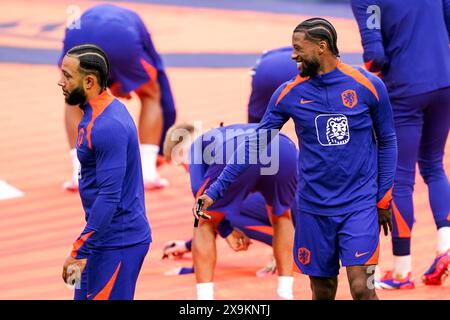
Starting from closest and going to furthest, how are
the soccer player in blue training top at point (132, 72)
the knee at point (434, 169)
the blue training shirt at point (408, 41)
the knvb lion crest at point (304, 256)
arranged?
1. the knvb lion crest at point (304, 256)
2. the blue training shirt at point (408, 41)
3. the knee at point (434, 169)
4. the soccer player in blue training top at point (132, 72)

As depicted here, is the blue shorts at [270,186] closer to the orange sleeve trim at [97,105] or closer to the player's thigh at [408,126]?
the player's thigh at [408,126]

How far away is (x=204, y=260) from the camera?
6086 mm

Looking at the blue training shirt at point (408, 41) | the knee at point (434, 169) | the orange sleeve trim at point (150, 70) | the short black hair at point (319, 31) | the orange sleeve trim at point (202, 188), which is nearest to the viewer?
the short black hair at point (319, 31)

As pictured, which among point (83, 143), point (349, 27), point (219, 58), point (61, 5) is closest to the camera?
point (83, 143)

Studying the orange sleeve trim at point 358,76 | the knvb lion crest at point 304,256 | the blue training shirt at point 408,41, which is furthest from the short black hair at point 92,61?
the blue training shirt at point 408,41

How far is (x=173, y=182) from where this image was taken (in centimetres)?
874

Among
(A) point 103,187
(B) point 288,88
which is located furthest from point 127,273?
(B) point 288,88

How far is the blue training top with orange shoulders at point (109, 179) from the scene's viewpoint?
4.66 metres

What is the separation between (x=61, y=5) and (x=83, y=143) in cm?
1061

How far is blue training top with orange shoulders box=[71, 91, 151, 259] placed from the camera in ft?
15.3

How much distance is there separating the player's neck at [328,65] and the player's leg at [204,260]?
4.46ft

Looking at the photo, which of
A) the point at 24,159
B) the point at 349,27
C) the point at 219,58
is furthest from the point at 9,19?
the point at 24,159

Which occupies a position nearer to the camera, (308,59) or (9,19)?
(308,59)
